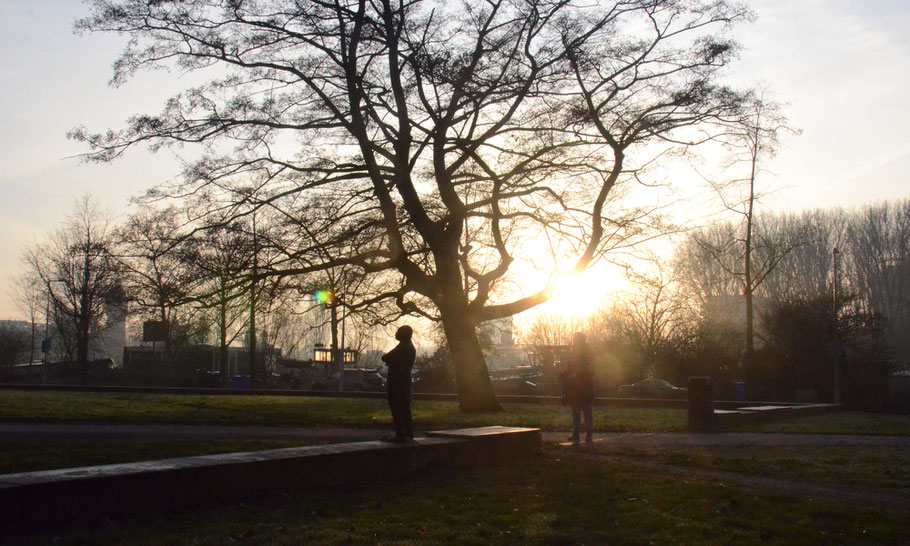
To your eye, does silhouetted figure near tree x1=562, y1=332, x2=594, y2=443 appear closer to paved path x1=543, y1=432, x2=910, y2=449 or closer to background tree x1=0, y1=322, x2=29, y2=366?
paved path x1=543, y1=432, x2=910, y2=449

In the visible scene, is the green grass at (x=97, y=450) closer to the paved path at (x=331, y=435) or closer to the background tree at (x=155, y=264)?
the paved path at (x=331, y=435)

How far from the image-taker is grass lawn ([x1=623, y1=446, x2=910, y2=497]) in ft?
30.6

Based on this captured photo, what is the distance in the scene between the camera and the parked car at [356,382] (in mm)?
43719

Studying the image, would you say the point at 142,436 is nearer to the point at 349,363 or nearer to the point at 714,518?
the point at 714,518

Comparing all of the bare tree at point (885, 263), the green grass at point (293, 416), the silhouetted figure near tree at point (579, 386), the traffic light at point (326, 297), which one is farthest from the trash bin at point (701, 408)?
the bare tree at point (885, 263)

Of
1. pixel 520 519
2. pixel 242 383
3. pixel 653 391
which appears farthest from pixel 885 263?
pixel 520 519

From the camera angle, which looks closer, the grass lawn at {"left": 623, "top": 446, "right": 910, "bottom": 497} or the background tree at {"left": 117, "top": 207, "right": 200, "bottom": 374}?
the grass lawn at {"left": 623, "top": 446, "right": 910, "bottom": 497}

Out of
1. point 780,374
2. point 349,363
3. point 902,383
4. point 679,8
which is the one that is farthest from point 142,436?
point 349,363

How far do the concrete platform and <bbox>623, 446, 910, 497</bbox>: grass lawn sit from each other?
3250mm

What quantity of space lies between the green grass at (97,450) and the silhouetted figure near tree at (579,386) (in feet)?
16.5

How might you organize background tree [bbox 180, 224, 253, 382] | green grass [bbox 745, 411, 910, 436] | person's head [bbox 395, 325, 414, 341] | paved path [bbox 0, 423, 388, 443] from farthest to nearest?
background tree [bbox 180, 224, 253, 382] → green grass [bbox 745, 411, 910, 436] → paved path [bbox 0, 423, 388, 443] → person's head [bbox 395, 325, 414, 341]

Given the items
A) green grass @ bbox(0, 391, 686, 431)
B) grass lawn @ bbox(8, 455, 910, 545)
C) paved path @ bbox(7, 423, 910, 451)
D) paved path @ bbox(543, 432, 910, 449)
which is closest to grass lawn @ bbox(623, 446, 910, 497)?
paved path @ bbox(543, 432, 910, 449)

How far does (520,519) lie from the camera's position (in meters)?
7.02

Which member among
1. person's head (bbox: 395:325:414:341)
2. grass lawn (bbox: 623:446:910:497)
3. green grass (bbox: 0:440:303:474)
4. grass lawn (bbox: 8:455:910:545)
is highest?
person's head (bbox: 395:325:414:341)
